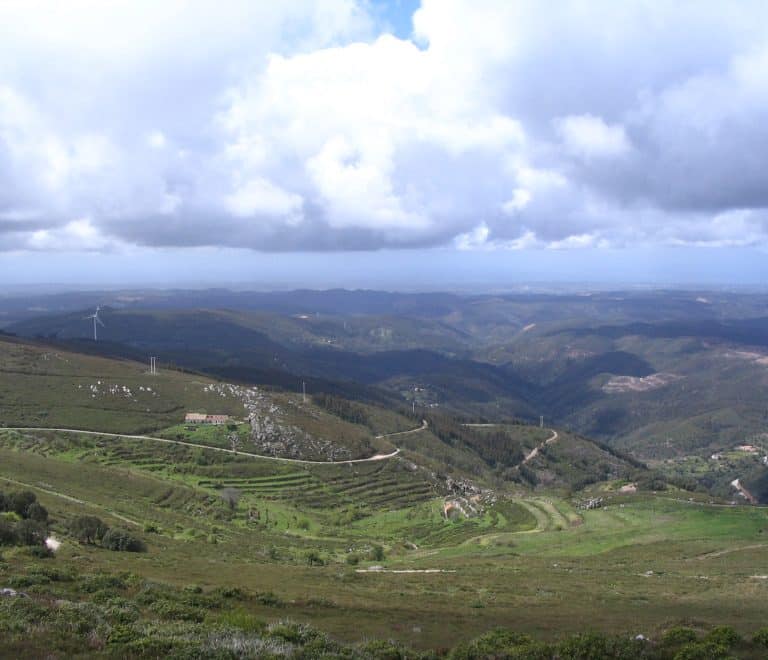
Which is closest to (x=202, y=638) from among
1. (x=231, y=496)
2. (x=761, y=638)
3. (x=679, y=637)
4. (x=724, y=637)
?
(x=679, y=637)

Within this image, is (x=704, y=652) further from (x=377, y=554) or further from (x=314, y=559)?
(x=377, y=554)

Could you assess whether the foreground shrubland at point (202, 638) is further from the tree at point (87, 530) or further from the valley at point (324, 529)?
the tree at point (87, 530)

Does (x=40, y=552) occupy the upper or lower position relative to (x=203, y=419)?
upper

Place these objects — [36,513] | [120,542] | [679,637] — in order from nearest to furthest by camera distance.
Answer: [679,637] → [120,542] → [36,513]

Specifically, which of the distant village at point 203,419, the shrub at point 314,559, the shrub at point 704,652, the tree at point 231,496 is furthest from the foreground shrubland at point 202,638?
the distant village at point 203,419

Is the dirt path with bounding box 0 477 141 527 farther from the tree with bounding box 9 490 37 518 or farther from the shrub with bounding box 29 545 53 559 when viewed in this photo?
the shrub with bounding box 29 545 53 559
